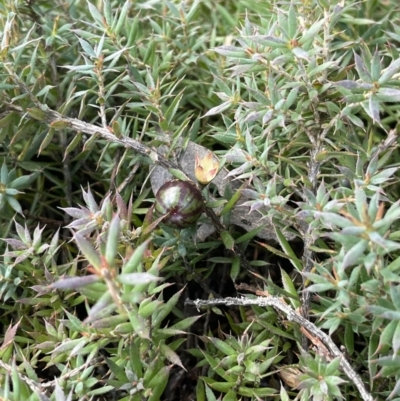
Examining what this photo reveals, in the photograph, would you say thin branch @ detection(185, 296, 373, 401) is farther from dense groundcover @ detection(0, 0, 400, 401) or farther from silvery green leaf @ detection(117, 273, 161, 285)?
silvery green leaf @ detection(117, 273, 161, 285)

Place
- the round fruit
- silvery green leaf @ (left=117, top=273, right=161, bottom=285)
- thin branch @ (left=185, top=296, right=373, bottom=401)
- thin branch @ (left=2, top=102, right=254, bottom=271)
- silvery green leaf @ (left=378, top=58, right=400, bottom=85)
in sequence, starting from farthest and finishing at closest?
thin branch @ (left=2, top=102, right=254, bottom=271) < the round fruit < silvery green leaf @ (left=378, top=58, right=400, bottom=85) < thin branch @ (left=185, top=296, right=373, bottom=401) < silvery green leaf @ (left=117, top=273, right=161, bottom=285)

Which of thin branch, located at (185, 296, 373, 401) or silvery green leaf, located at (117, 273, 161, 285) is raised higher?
silvery green leaf, located at (117, 273, 161, 285)

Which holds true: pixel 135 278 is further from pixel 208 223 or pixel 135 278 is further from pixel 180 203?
pixel 208 223

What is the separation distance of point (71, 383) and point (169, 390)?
377 mm

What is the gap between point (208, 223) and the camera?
1.53 metres

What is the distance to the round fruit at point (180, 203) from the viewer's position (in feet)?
4.48

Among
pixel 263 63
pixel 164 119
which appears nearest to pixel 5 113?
pixel 164 119

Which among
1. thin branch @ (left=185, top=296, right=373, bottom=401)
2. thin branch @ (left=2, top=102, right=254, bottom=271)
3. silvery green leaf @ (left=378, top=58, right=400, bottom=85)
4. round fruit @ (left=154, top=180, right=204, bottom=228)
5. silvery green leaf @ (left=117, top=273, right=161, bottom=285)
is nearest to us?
silvery green leaf @ (left=117, top=273, right=161, bottom=285)

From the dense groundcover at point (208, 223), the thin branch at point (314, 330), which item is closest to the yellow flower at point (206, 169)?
the dense groundcover at point (208, 223)

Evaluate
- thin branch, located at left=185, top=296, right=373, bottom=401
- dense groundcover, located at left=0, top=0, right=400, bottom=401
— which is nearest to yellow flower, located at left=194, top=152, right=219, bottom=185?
dense groundcover, located at left=0, top=0, right=400, bottom=401

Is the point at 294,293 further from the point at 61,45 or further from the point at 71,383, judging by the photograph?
the point at 61,45

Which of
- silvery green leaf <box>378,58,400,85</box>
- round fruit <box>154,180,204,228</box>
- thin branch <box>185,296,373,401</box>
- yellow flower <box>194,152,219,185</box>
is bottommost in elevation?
thin branch <box>185,296,373,401</box>

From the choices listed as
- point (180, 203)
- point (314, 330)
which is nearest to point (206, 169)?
point (180, 203)

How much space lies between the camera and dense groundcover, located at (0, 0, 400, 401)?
1.13m
